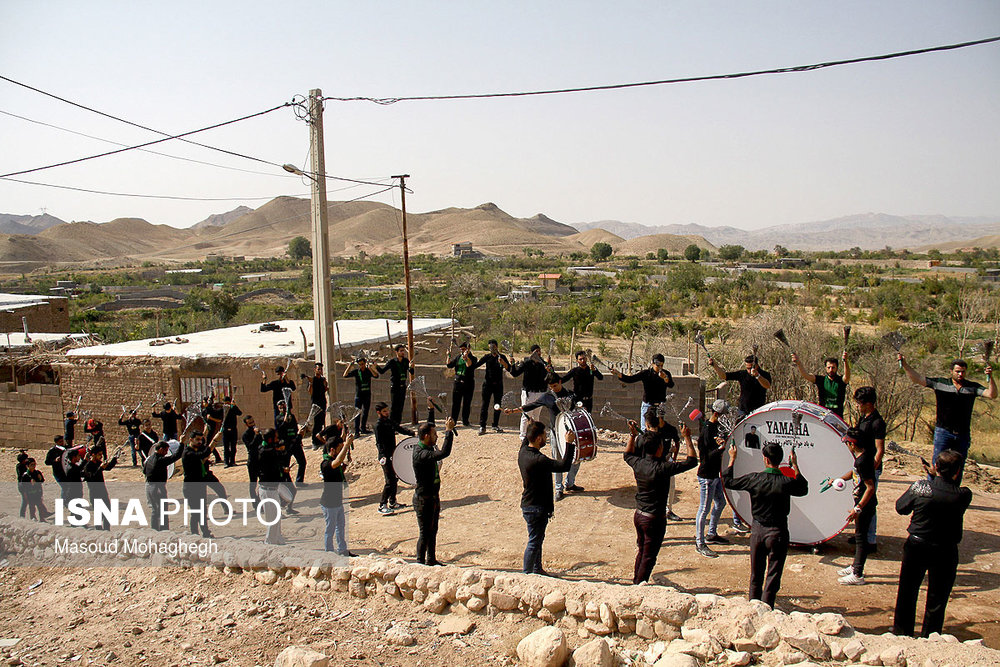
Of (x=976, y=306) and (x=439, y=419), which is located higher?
(x=976, y=306)

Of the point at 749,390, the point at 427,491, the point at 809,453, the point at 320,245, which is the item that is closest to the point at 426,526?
the point at 427,491

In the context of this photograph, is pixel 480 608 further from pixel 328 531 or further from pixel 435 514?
pixel 328 531

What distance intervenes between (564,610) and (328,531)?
3.20 metres

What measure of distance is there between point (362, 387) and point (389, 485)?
11.1 ft

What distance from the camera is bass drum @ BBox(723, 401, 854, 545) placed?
703 centimetres

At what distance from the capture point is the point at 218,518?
10.2m

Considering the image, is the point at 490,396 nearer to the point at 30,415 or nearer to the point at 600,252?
the point at 30,415

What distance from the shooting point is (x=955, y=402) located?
7832 mm

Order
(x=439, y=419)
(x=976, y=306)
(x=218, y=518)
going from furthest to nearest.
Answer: (x=976, y=306), (x=439, y=419), (x=218, y=518)

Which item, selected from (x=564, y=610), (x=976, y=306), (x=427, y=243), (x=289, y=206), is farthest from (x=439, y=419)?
(x=289, y=206)

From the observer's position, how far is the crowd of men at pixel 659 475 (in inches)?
223

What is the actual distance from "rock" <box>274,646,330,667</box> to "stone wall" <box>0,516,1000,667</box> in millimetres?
1212

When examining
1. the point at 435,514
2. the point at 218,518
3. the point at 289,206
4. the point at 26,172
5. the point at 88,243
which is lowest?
the point at 218,518

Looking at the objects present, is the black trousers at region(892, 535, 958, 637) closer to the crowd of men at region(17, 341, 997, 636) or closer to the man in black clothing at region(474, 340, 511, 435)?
the crowd of men at region(17, 341, 997, 636)
